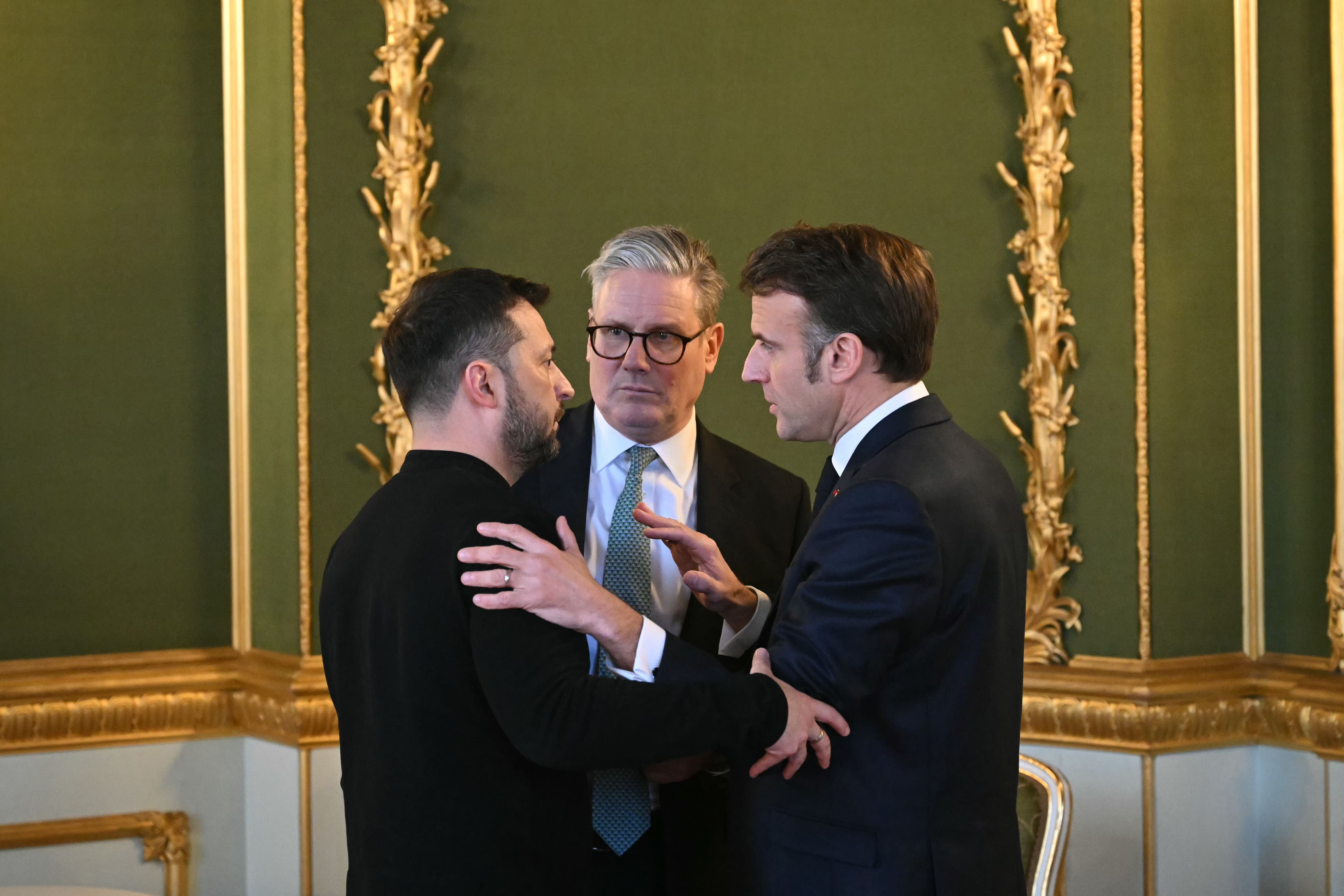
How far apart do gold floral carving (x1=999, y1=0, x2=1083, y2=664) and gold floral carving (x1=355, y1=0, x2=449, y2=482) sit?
1.70m

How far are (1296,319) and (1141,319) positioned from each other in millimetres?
416

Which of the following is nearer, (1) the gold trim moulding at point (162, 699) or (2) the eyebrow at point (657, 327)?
(2) the eyebrow at point (657, 327)

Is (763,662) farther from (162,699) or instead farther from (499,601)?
(162,699)

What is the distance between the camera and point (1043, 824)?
283cm

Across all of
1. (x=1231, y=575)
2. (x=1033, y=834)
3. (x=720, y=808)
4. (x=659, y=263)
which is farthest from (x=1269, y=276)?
(x=720, y=808)

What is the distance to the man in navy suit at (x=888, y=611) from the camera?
1.79 meters

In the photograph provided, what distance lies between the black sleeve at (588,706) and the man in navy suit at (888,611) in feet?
0.20

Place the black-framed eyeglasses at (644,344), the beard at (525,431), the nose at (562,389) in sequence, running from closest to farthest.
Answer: the beard at (525,431)
the nose at (562,389)
the black-framed eyeglasses at (644,344)

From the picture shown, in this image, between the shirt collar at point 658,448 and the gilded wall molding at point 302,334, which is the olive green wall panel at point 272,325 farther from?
the shirt collar at point 658,448

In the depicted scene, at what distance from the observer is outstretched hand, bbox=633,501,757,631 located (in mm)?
2145

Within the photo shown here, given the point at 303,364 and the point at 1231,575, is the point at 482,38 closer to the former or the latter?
the point at 303,364

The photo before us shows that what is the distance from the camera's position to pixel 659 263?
95.3 inches

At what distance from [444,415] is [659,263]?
72cm

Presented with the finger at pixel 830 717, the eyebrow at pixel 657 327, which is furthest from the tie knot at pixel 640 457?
the finger at pixel 830 717
